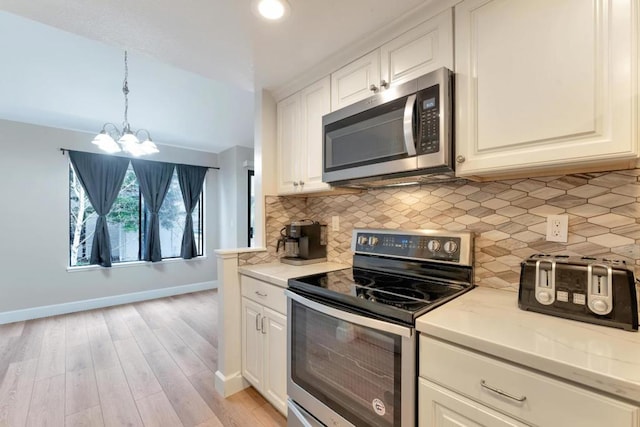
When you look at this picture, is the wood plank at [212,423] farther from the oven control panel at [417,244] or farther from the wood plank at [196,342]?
the oven control panel at [417,244]

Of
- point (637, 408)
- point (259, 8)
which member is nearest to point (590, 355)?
point (637, 408)

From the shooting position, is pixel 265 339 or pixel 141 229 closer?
pixel 265 339

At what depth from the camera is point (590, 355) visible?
75cm

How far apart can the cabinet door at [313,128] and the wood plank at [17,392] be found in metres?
2.34

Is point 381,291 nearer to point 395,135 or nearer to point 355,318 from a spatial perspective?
point 355,318

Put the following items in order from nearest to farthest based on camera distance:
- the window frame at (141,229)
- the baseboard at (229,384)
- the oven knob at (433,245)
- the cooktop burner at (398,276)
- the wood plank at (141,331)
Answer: the cooktop burner at (398,276), the oven knob at (433,245), the baseboard at (229,384), the wood plank at (141,331), the window frame at (141,229)

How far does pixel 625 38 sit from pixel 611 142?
32 centimetres

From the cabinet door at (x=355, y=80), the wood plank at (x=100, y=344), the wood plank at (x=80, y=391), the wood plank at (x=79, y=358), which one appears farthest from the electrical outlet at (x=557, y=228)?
the wood plank at (x=79, y=358)

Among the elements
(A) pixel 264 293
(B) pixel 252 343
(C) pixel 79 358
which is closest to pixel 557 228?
(A) pixel 264 293

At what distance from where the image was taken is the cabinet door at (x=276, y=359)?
168 centimetres

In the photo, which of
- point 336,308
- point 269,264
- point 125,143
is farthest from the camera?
point 125,143

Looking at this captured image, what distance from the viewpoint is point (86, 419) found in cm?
179

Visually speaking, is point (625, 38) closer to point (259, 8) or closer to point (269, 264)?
point (259, 8)

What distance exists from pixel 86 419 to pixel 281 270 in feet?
4.99
